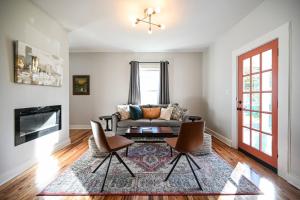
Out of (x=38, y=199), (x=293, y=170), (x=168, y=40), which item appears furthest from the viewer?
(x=168, y=40)

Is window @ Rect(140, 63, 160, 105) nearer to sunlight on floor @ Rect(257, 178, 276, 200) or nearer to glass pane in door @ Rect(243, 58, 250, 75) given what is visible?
glass pane in door @ Rect(243, 58, 250, 75)

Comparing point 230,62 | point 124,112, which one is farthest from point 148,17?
point 124,112

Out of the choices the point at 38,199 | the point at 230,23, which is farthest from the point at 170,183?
the point at 230,23

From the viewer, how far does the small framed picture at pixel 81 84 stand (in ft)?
17.9

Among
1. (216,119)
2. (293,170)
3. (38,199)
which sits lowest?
(38,199)

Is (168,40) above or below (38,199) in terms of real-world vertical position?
above

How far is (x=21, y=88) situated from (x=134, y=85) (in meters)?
3.19

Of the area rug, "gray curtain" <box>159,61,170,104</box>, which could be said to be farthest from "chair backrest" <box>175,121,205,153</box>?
"gray curtain" <box>159,61,170,104</box>

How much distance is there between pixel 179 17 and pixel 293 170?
9.57 feet

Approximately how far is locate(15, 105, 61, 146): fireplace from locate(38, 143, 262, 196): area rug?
32.7 inches

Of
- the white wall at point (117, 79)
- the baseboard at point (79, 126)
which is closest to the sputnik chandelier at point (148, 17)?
the white wall at point (117, 79)

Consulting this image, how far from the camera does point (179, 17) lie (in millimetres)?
3041

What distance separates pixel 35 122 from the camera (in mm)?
2715

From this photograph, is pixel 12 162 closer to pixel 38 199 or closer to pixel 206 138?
pixel 38 199
